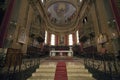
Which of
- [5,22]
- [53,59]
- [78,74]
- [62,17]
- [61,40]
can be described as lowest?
[78,74]

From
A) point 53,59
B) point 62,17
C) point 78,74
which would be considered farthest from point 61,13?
point 78,74

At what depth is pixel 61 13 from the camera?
2075 centimetres

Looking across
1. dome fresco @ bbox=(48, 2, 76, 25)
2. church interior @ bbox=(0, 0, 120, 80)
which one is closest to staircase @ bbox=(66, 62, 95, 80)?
church interior @ bbox=(0, 0, 120, 80)

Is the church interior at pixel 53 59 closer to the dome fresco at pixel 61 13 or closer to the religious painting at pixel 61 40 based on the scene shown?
the religious painting at pixel 61 40

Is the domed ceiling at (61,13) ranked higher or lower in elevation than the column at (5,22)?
higher

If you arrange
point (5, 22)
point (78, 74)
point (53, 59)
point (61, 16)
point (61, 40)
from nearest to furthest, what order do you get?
point (78, 74) < point (5, 22) < point (53, 59) < point (61, 40) < point (61, 16)

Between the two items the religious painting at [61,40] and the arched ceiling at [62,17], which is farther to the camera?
the religious painting at [61,40]

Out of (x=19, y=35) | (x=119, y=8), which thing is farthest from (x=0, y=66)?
(x=119, y=8)

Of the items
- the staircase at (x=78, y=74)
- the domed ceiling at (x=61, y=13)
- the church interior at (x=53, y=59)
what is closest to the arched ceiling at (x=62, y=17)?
the domed ceiling at (x=61, y=13)

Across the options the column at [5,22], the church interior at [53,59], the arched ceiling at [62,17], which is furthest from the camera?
the arched ceiling at [62,17]

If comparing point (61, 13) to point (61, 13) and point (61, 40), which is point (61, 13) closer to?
point (61, 13)

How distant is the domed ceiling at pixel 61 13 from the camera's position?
65.0 ft

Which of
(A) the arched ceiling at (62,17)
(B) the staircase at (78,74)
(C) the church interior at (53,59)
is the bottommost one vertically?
(B) the staircase at (78,74)

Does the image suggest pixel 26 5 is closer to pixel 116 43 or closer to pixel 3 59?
pixel 3 59
